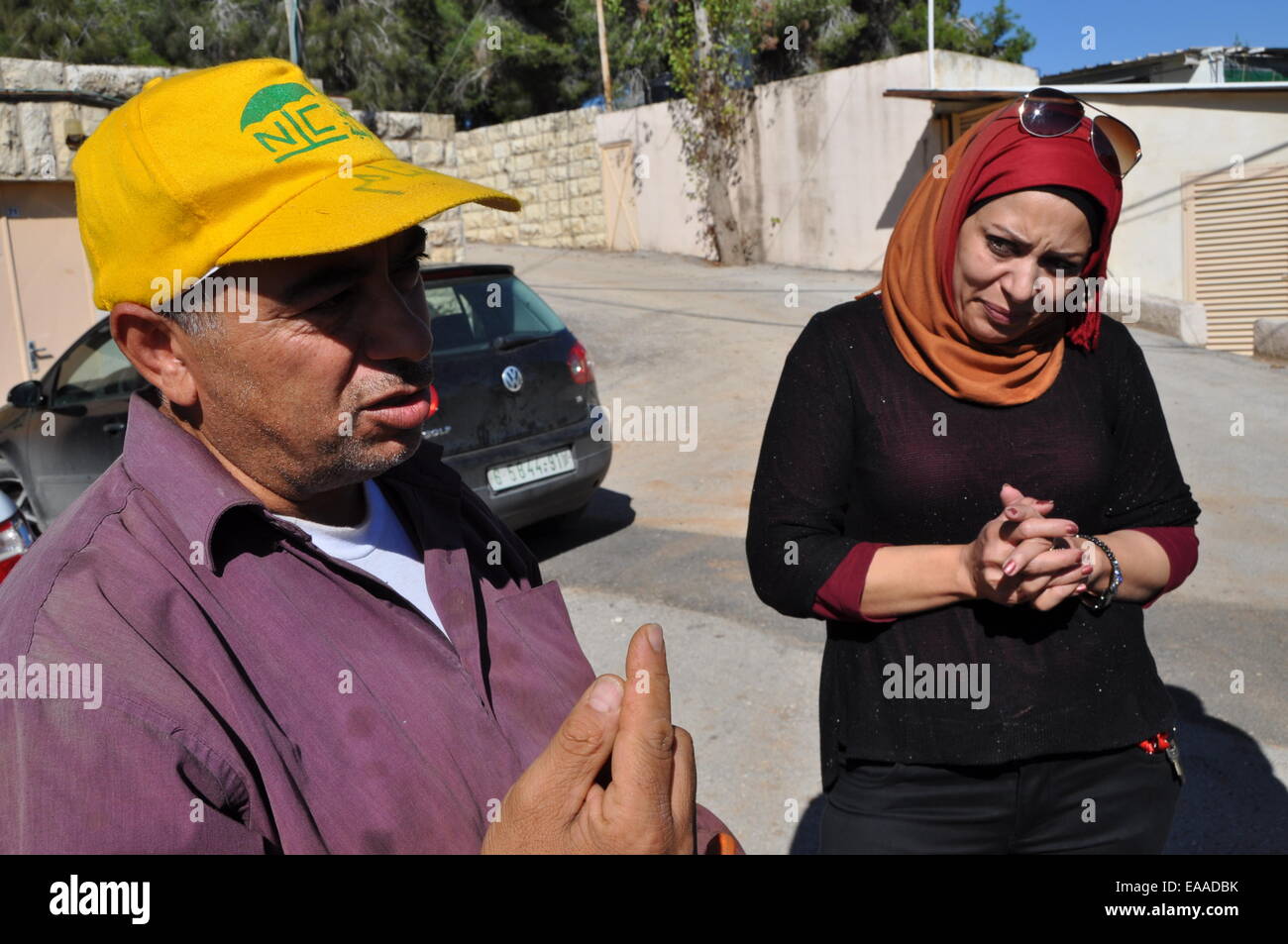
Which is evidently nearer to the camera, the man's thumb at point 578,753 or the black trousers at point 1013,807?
the man's thumb at point 578,753

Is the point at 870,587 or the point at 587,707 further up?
the point at 587,707

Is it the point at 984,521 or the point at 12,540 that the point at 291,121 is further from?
the point at 12,540

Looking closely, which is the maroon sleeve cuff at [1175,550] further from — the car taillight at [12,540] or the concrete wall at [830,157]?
the concrete wall at [830,157]

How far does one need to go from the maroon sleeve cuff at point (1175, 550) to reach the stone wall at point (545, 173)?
71.3 feet

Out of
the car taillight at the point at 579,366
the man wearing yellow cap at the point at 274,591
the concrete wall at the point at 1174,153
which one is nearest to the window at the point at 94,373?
the car taillight at the point at 579,366

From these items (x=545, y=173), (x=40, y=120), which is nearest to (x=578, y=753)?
(x=40, y=120)

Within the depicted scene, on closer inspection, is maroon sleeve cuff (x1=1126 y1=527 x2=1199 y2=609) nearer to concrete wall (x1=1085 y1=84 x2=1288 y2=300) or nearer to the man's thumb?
the man's thumb

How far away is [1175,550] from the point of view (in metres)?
2.12

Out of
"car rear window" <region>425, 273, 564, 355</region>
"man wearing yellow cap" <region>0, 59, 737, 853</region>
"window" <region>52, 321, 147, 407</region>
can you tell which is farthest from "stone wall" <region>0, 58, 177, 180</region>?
"man wearing yellow cap" <region>0, 59, 737, 853</region>

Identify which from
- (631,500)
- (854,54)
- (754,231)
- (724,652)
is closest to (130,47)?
(754,231)

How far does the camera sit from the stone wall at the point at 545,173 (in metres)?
23.2
